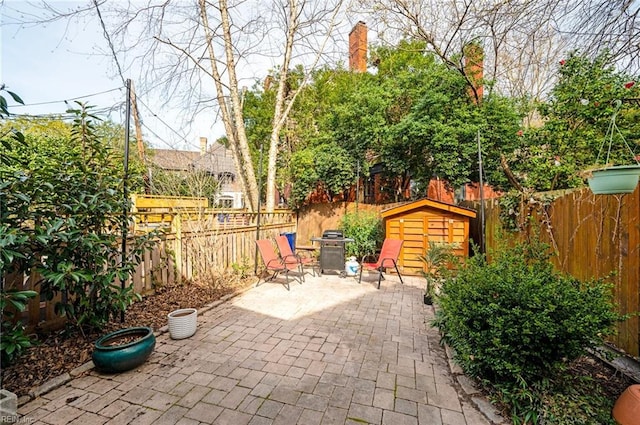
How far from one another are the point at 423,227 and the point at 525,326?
4.62 m

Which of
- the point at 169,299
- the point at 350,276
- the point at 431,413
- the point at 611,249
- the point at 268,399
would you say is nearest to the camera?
the point at 431,413

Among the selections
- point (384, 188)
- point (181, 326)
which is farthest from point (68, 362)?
point (384, 188)

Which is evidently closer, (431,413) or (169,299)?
(431,413)

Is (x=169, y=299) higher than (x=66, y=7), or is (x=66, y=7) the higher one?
(x=66, y=7)

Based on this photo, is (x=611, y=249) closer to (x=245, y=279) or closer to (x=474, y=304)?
(x=474, y=304)

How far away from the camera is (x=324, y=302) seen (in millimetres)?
4684

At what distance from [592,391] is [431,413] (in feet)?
4.07

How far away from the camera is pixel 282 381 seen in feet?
8.13

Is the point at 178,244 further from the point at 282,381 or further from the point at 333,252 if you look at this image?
the point at 282,381

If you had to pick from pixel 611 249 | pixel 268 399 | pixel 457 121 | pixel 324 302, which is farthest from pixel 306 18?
pixel 268 399

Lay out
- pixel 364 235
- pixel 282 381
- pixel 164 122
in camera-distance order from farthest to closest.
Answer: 1. pixel 164 122
2. pixel 364 235
3. pixel 282 381

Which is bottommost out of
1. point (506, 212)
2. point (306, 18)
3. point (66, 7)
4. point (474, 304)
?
point (474, 304)

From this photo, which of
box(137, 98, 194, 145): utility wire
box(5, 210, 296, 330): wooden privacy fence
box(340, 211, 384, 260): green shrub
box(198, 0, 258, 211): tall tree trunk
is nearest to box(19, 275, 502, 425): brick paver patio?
box(5, 210, 296, 330): wooden privacy fence

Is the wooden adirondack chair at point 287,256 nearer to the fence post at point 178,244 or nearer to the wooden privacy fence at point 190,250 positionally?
the wooden privacy fence at point 190,250
